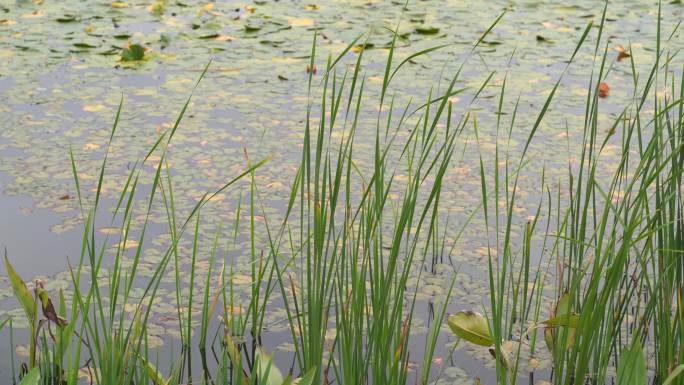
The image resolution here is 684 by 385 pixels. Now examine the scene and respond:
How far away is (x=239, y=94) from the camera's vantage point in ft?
12.1

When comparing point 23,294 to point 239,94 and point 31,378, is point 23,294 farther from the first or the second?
point 239,94

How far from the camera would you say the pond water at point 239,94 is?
2.53 meters

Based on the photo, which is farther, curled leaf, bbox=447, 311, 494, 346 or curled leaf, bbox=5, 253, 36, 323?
curled leaf, bbox=447, 311, 494, 346

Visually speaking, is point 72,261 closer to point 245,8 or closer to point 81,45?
point 81,45

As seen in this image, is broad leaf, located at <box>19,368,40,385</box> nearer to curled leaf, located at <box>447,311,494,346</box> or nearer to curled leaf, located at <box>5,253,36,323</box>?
curled leaf, located at <box>5,253,36,323</box>

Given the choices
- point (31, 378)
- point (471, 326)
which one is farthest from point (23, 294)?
point (471, 326)

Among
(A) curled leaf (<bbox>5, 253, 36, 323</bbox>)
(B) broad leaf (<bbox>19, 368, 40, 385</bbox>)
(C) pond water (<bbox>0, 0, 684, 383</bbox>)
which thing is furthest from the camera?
(C) pond water (<bbox>0, 0, 684, 383</bbox>)

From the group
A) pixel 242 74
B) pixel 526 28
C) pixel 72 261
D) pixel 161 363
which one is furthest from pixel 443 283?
pixel 526 28

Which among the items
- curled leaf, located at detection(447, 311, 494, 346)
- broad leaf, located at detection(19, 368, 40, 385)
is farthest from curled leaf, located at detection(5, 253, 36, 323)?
curled leaf, located at detection(447, 311, 494, 346)

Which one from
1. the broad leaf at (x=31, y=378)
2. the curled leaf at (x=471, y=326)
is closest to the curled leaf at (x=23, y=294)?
the broad leaf at (x=31, y=378)

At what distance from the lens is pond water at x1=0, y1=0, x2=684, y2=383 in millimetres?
2533

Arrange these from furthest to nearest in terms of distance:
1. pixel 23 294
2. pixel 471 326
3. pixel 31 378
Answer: pixel 471 326 < pixel 23 294 < pixel 31 378

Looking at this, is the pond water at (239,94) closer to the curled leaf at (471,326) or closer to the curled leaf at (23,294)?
the curled leaf at (471,326)

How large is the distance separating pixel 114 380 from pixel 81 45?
3.13 meters
